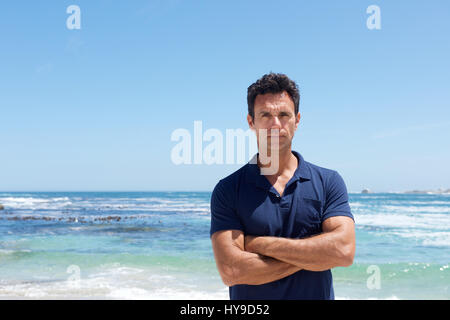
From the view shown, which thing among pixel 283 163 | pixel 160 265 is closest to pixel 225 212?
pixel 283 163

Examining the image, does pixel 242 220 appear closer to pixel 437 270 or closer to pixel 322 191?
pixel 322 191

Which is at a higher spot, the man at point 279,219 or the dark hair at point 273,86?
the dark hair at point 273,86

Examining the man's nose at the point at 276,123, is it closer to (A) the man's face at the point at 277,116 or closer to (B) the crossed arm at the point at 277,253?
(A) the man's face at the point at 277,116

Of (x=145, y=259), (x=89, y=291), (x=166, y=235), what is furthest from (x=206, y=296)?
(x=166, y=235)

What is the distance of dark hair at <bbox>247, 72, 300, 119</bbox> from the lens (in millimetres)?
2566

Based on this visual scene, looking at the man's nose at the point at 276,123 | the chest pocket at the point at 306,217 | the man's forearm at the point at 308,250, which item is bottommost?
the man's forearm at the point at 308,250

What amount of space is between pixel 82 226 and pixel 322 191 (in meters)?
22.6

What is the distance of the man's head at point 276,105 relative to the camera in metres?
2.54

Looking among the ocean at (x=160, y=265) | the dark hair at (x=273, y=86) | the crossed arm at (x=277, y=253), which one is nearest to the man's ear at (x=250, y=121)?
the dark hair at (x=273, y=86)

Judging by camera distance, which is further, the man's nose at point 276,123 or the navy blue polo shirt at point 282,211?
the man's nose at point 276,123

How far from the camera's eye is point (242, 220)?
2.49 m

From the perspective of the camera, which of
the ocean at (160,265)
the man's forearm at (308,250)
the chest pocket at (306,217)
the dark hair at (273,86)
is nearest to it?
the man's forearm at (308,250)

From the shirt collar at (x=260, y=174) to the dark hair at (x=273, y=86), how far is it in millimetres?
333

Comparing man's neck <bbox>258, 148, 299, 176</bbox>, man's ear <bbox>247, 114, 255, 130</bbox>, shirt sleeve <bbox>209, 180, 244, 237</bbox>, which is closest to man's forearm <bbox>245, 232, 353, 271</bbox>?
shirt sleeve <bbox>209, 180, 244, 237</bbox>
